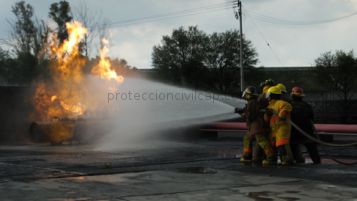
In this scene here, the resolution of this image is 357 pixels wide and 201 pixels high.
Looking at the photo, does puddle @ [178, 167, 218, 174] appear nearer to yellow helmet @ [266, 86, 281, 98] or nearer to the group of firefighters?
the group of firefighters

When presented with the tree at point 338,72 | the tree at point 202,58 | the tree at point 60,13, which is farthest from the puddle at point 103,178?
the tree at point 202,58

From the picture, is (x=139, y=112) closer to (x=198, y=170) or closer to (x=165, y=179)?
(x=198, y=170)

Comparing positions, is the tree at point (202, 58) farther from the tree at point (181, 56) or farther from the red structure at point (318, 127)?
the red structure at point (318, 127)

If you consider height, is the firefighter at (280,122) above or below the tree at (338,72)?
below

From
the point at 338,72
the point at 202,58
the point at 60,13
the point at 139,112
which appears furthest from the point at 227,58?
the point at 139,112

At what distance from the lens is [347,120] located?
33.7 meters

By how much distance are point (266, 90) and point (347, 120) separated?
23.3 m

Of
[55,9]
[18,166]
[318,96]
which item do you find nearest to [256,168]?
[18,166]

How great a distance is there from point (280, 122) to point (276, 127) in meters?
0.15

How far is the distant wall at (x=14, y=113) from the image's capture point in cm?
2066

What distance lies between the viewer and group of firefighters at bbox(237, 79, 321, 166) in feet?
36.4

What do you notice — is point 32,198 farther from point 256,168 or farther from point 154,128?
point 154,128

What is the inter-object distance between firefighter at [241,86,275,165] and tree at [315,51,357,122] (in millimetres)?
30965

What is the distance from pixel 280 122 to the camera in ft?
36.3
